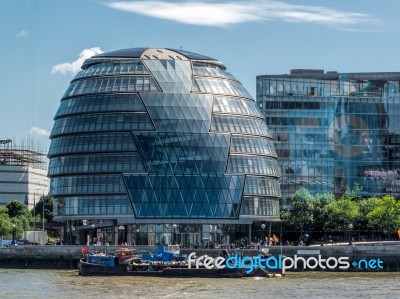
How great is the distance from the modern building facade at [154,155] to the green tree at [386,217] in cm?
1570

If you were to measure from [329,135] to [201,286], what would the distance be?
90.2 metres

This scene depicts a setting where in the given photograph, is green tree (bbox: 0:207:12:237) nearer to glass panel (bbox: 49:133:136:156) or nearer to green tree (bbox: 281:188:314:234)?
glass panel (bbox: 49:133:136:156)

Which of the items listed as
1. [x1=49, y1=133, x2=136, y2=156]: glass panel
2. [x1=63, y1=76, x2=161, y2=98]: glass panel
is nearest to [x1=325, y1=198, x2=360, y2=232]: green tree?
[x1=63, y1=76, x2=161, y2=98]: glass panel

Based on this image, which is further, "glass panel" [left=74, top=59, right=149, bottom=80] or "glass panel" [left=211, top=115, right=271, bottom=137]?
"glass panel" [left=74, top=59, right=149, bottom=80]

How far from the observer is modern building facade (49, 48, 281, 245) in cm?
14125

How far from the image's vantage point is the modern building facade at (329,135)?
582 feet

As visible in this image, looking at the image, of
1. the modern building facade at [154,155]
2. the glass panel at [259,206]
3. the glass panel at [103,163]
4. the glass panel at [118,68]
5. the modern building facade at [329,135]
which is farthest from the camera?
the modern building facade at [329,135]

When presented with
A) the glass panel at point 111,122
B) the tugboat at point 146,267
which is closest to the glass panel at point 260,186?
the glass panel at point 111,122

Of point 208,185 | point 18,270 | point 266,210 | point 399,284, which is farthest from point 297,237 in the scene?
point 399,284

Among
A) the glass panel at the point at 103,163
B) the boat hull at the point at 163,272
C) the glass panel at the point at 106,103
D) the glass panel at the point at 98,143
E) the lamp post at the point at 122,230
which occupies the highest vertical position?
the glass panel at the point at 106,103

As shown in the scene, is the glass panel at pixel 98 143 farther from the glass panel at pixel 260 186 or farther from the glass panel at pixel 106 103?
the glass panel at pixel 260 186

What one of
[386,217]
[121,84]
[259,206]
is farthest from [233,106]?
[386,217]

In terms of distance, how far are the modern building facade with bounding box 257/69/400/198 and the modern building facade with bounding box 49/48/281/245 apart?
1222 inches

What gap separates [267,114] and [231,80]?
1118 inches
